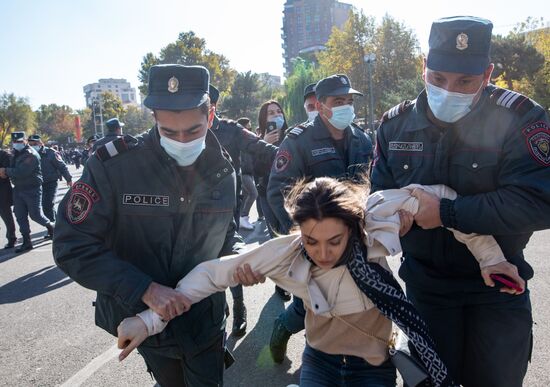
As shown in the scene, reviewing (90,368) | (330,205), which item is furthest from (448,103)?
(90,368)

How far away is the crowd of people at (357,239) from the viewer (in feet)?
5.95

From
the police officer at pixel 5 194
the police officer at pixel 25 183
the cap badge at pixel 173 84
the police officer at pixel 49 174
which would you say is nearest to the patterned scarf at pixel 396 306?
the cap badge at pixel 173 84

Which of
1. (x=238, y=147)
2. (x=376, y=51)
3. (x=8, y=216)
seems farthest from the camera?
(x=376, y=51)

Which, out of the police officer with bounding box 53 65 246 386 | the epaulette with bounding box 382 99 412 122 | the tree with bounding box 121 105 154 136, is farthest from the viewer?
the tree with bounding box 121 105 154 136

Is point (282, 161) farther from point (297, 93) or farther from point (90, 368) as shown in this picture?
point (297, 93)

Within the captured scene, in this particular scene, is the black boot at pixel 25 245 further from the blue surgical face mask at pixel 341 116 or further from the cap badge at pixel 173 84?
the cap badge at pixel 173 84

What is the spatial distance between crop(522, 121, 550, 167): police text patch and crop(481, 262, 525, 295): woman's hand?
0.45 meters

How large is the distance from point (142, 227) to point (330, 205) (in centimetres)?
85

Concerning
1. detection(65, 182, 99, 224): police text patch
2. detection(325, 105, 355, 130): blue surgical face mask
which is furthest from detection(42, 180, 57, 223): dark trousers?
detection(65, 182, 99, 224): police text patch

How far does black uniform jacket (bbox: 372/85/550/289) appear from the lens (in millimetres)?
1772

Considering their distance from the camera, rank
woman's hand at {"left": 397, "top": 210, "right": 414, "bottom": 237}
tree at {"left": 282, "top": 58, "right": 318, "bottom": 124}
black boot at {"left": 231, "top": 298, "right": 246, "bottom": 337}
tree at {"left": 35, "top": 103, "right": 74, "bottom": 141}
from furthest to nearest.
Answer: tree at {"left": 35, "top": 103, "right": 74, "bottom": 141} < tree at {"left": 282, "top": 58, "right": 318, "bottom": 124} < black boot at {"left": 231, "top": 298, "right": 246, "bottom": 337} < woman's hand at {"left": 397, "top": 210, "right": 414, "bottom": 237}

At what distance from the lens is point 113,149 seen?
1964 mm

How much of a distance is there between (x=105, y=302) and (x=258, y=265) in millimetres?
716

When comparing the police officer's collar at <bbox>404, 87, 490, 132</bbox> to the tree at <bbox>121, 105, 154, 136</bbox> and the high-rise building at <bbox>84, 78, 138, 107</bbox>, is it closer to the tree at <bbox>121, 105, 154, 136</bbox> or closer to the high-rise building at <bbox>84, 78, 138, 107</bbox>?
the tree at <bbox>121, 105, 154, 136</bbox>
